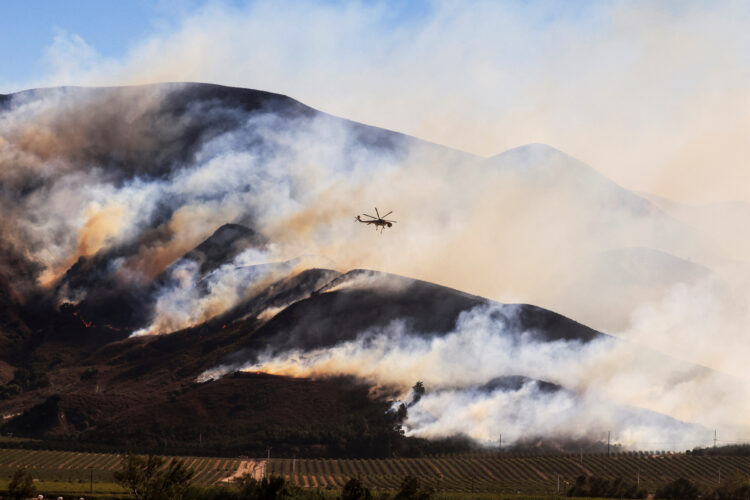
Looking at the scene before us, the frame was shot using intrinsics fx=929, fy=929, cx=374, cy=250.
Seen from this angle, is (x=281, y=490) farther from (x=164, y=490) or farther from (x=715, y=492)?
(x=715, y=492)

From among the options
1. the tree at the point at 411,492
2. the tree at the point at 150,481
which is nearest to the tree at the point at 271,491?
the tree at the point at 150,481

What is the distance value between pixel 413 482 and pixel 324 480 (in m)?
73.3

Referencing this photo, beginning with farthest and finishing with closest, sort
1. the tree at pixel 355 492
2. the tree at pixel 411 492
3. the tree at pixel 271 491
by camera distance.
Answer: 1. the tree at pixel 271 491
2. the tree at pixel 411 492
3. the tree at pixel 355 492

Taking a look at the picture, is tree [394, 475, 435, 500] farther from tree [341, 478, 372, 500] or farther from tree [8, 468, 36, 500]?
tree [8, 468, 36, 500]

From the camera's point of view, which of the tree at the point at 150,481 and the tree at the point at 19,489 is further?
the tree at the point at 150,481

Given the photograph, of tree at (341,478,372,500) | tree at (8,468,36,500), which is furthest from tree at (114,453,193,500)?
tree at (341,478,372,500)

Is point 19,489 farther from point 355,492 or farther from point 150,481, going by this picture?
point 355,492

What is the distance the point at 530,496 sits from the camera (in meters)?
158

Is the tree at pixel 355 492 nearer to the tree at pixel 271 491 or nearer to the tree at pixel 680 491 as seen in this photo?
the tree at pixel 271 491

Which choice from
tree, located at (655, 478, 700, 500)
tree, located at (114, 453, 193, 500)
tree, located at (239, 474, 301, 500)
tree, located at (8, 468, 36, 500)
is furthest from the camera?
tree, located at (655, 478, 700, 500)

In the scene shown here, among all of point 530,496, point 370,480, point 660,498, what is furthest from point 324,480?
point 660,498

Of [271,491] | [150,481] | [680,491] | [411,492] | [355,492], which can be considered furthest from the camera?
[680,491]

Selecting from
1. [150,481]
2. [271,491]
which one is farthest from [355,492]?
[150,481]

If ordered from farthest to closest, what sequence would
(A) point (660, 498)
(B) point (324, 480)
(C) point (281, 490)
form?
(B) point (324, 480) < (A) point (660, 498) < (C) point (281, 490)
